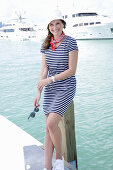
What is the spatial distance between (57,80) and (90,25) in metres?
33.9

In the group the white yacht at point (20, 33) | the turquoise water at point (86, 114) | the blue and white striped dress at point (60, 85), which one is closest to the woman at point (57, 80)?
the blue and white striped dress at point (60, 85)

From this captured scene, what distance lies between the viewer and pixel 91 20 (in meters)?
35.0

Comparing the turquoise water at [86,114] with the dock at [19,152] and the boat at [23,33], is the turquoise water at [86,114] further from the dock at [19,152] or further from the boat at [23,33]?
the boat at [23,33]

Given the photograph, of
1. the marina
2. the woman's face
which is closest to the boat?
the marina

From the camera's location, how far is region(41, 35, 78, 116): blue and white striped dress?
2.04 metres

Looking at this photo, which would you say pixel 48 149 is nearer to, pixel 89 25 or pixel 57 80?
pixel 57 80

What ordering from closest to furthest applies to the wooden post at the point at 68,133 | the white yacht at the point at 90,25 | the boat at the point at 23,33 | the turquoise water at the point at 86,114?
the wooden post at the point at 68,133 < the turquoise water at the point at 86,114 < the white yacht at the point at 90,25 < the boat at the point at 23,33

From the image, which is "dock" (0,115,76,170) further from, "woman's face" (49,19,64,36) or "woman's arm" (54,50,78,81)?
"woman's face" (49,19,64,36)

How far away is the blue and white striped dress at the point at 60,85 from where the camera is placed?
6.68 feet

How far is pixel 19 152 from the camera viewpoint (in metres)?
2.60

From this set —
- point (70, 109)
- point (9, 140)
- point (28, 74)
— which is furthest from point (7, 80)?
point (70, 109)

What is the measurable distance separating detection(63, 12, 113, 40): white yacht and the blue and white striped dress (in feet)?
106

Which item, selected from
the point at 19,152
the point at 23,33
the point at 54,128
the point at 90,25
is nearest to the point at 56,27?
the point at 54,128

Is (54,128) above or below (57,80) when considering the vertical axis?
below
